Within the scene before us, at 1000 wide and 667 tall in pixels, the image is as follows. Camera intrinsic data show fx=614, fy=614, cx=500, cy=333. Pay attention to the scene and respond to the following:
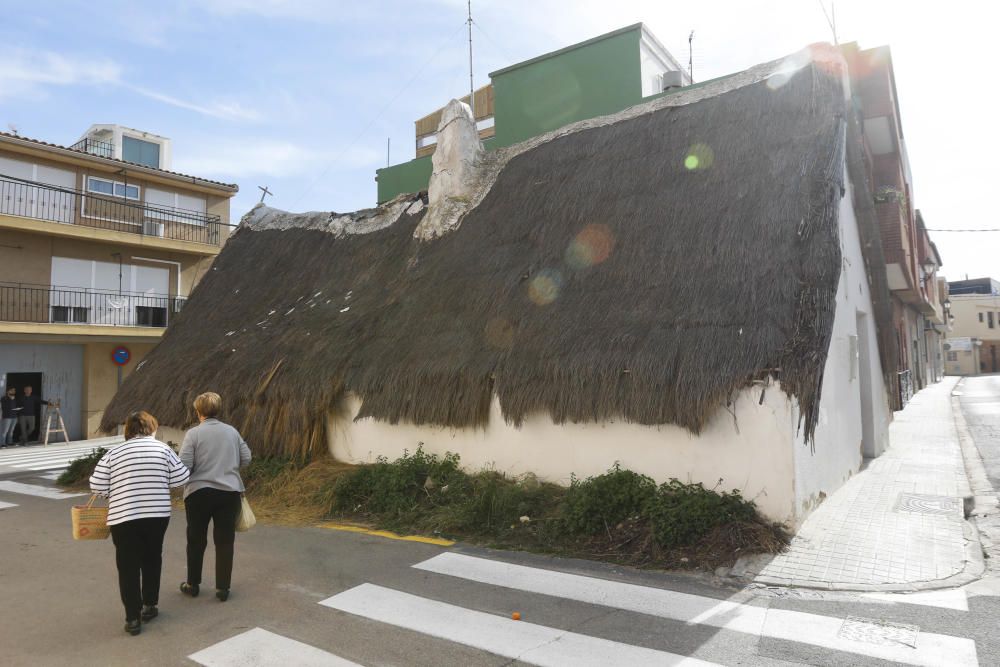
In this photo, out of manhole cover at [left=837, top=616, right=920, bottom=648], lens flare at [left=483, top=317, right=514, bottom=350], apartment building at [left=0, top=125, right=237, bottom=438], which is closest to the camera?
manhole cover at [left=837, top=616, right=920, bottom=648]

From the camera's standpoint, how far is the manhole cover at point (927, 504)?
6942mm

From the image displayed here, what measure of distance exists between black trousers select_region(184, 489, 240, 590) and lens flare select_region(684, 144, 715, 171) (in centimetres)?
664

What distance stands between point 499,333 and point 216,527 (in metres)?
4.08

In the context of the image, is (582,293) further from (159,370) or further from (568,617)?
(159,370)

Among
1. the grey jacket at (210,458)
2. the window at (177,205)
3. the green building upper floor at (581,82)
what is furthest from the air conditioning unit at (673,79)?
the window at (177,205)

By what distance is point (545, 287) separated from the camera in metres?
8.12

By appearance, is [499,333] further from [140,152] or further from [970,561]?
[140,152]

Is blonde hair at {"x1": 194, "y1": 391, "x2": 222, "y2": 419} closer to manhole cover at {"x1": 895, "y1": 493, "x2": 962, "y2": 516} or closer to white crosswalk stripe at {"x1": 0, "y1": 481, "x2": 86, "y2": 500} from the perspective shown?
→ white crosswalk stripe at {"x1": 0, "y1": 481, "x2": 86, "y2": 500}

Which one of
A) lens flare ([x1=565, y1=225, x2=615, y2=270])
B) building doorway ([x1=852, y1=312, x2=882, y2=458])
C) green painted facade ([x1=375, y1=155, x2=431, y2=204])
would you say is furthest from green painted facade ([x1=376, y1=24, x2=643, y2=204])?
building doorway ([x1=852, y1=312, x2=882, y2=458])

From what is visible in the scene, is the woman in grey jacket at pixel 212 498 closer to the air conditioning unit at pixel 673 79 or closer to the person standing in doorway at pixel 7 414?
the air conditioning unit at pixel 673 79

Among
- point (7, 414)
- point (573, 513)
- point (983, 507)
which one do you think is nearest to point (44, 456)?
point (7, 414)

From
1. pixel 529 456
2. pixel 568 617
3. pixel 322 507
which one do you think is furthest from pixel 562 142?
pixel 568 617

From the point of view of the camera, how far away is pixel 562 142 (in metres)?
10.5

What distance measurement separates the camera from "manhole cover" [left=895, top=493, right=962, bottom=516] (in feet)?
22.8
